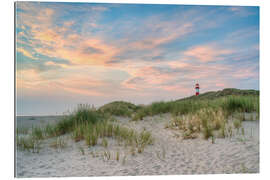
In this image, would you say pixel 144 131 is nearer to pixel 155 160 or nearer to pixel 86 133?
pixel 86 133

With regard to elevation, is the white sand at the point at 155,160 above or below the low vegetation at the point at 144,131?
below

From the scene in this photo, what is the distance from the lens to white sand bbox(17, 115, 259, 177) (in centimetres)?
314

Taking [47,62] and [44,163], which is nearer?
[44,163]

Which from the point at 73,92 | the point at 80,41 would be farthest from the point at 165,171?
the point at 80,41

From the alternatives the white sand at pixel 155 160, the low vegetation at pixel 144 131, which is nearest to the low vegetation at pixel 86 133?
the low vegetation at pixel 144 131

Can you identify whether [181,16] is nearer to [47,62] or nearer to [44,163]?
[47,62]

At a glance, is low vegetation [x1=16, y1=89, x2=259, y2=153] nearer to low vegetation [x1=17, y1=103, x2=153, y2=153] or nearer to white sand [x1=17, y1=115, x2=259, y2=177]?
low vegetation [x1=17, y1=103, x2=153, y2=153]

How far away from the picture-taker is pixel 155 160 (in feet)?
11.4

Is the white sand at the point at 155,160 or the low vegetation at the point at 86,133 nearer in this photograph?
the white sand at the point at 155,160

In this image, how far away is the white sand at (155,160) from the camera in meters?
3.14

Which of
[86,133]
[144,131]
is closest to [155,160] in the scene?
[86,133]

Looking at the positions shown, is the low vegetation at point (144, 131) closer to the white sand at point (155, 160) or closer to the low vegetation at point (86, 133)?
the low vegetation at point (86, 133)
